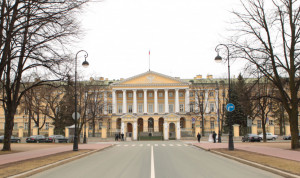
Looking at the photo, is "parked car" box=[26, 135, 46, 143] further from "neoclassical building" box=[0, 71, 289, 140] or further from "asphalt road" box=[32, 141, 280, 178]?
"asphalt road" box=[32, 141, 280, 178]

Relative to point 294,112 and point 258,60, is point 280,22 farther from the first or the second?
point 294,112

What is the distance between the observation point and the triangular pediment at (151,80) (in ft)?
290

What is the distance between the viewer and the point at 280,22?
24.9m

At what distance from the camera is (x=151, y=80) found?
88812 mm

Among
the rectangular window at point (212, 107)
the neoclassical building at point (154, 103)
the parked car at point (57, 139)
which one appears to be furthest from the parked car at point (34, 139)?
the rectangular window at point (212, 107)

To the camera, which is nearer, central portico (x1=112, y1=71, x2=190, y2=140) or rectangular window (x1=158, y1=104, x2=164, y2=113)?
central portico (x1=112, y1=71, x2=190, y2=140)

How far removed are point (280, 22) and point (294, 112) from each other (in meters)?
7.14

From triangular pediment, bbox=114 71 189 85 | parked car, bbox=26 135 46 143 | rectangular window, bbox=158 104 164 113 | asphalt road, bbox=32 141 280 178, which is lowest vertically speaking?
parked car, bbox=26 135 46 143

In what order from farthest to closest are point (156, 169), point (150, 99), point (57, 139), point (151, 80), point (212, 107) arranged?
1. point (150, 99)
2. point (212, 107)
3. point (151, 80)
4. point (57, 139)
5. point (156, 169)

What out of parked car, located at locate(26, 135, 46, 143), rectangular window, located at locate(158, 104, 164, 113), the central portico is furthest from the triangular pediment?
parked car, located at locate(26, 135, 46, 143)

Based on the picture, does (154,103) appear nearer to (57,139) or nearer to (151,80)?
(151,80)

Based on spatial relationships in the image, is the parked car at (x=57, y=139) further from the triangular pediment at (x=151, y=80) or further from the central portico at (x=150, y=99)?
the triangular pediment at (x=151, y=80)

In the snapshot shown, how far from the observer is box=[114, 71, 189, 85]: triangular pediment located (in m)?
88.2

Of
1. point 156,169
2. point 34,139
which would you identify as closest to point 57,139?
point 34,139
